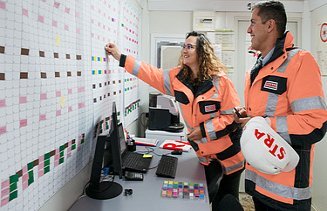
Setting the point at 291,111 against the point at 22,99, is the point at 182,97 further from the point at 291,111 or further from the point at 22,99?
the point at 22,99

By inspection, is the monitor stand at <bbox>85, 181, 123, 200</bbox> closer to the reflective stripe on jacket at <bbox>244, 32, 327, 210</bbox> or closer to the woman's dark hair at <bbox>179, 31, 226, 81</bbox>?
the reflective stripe on jacket at <bbox>244, 32, 327, 210</bbox>

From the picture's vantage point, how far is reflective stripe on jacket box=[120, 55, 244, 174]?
194 cm

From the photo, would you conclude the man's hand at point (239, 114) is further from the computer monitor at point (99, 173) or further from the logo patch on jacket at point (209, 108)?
the computer monitor at point (99, 173)

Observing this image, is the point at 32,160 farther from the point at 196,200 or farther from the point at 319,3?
the point at 319,3

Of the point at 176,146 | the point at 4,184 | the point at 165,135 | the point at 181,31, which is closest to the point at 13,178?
the point at 4,184

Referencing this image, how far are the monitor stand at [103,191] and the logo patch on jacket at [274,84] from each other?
3.19 feet

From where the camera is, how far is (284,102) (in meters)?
1.45

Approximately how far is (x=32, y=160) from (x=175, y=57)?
9.06 ft

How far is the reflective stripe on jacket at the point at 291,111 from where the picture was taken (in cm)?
135

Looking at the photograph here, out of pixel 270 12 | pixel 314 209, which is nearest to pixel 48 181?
pixel 270 12

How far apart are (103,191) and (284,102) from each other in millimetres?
1073

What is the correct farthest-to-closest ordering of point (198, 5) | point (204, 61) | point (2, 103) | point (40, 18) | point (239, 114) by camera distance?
1. point (198, 5)
2. point (204, 61)
3. point (239, 114)
4. point (40, 18)
5. point (2, 103)

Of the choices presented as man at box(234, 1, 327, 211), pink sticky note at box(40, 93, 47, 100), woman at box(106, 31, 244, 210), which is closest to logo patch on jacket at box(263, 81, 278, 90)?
man at box(234, 1, 327, 211)

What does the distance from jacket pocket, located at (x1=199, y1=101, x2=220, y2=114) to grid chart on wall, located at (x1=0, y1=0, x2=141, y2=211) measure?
693mm
